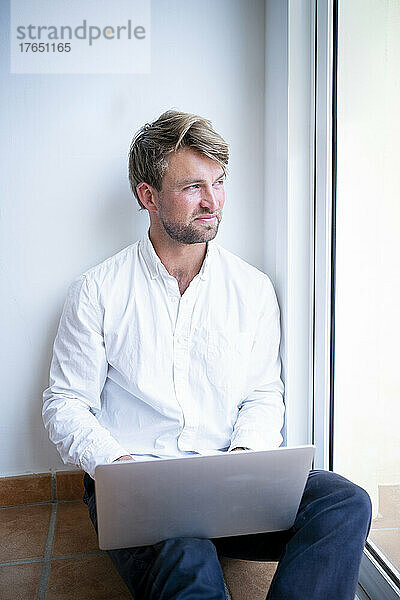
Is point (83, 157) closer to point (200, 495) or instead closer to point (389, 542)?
point (200, 495)

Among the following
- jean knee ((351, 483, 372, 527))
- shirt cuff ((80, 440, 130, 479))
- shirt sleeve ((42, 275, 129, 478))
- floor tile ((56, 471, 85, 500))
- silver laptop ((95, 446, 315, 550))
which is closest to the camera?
silver laptop ((95, 446, 315, 550))

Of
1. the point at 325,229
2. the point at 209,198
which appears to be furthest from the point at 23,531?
the point at 325,229

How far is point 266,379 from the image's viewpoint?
1.77 m

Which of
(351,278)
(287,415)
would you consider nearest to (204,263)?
(351,278)

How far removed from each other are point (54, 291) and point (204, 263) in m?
0.52

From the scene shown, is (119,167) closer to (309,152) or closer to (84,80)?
(84,80)

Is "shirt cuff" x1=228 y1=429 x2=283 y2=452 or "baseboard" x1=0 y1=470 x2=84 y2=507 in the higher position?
"shirt cuff" x1=228 y1=429 x2=283 y2=452

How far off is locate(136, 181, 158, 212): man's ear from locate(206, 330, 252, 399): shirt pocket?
39cm

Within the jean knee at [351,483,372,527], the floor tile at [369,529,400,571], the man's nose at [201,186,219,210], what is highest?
the man's nose at [201,186,219,210]

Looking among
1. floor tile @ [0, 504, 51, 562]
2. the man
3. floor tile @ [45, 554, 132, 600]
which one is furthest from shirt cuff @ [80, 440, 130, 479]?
floor tile @ [0, 504, 51, 562]

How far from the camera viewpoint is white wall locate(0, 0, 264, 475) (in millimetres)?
1883

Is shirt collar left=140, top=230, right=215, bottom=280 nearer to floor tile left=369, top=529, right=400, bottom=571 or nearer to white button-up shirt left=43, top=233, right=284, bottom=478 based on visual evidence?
white button-up shirt left=43, top=233, right=284, bottom=478

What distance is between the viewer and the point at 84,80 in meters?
1.88

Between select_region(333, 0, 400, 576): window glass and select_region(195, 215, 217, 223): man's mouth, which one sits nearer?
select_region(333, 0, 400, 576): window glass
